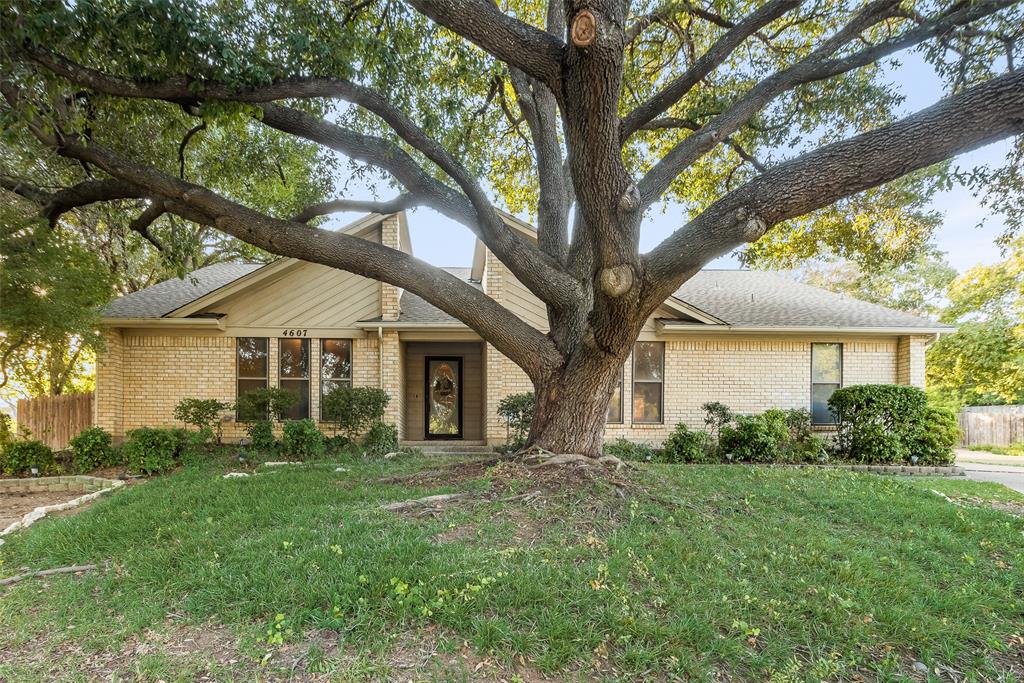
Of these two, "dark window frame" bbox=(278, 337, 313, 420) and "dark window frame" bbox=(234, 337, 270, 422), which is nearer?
"dark window frame" bbox=(234, 337, 270, 422)

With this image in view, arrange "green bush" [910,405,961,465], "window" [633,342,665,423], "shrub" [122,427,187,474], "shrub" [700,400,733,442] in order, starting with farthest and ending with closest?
1. "window" [633,342,665,423]
2. "shrub" [700,400,733,442]
3. "green bush" [910,405,961,465]
4. "shrub" [122,427,187,474]

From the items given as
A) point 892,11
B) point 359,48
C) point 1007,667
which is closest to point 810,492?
point 1007,667

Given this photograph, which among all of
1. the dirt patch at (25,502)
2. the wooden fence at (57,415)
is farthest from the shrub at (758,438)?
the wooden fence at (57,415)

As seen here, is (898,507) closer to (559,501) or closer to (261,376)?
(559,501)

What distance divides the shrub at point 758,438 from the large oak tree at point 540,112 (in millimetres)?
4671

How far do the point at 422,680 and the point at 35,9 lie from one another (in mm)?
6689

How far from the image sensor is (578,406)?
5.84m

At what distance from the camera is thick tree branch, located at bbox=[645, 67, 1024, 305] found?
371 cm

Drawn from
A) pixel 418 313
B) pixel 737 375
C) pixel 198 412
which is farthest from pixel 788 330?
pixel 198 412

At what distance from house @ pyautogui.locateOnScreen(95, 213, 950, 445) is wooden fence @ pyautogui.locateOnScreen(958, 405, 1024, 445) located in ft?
36.5

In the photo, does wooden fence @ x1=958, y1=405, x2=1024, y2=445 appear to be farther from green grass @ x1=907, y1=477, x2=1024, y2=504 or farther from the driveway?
green grass @ x1=907, y1=477, x2=1024, y2=504

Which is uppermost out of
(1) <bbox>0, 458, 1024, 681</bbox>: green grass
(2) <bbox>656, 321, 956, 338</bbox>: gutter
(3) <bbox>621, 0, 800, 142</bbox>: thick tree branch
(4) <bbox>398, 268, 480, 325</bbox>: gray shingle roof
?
(3) <bbox>621, 0, 800, 142</bbox>: thick tree branch

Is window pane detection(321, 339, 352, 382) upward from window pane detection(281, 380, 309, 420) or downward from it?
upward

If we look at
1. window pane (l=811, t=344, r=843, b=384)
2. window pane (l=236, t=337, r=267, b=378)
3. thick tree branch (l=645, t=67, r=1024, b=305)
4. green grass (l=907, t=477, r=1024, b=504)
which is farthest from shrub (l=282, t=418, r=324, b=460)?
window pane (l=811, t=344, r=843, b=384)
